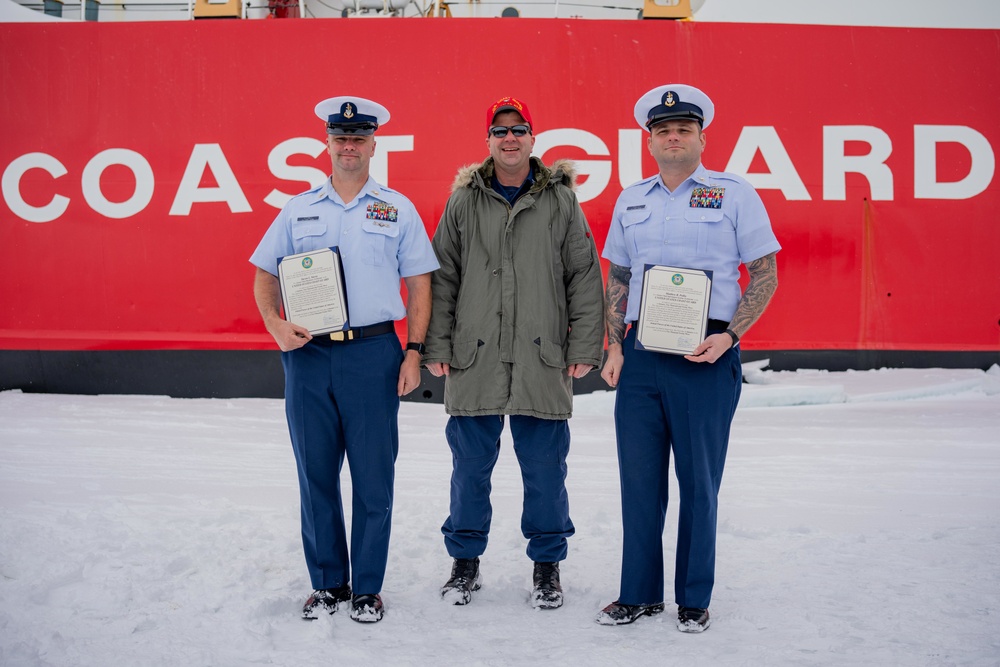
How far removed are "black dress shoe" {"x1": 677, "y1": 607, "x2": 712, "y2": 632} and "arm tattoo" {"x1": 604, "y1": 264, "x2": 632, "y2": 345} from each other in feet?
2.87

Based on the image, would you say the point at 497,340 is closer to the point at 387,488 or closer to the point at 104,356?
the point at 387,488

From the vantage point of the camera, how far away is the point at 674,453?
253 cm

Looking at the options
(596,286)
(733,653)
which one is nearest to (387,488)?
(596,286)

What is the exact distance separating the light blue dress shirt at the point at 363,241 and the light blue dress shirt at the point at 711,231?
74 centimetres

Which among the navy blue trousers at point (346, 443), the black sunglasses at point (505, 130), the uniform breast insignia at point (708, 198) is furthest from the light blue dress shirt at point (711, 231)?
the navy blue trousers at point (346, 443)

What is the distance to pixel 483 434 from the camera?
2764mm

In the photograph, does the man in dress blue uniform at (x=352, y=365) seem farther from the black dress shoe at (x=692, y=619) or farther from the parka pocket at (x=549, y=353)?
the black dress shoe at (x=692, y=619)

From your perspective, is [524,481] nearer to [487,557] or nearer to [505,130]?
[487,557]

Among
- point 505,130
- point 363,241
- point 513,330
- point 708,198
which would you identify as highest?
point 505,130

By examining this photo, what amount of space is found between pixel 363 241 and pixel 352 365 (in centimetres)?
40

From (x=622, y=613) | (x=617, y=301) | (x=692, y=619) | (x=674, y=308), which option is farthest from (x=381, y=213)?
(x=692, y=619)

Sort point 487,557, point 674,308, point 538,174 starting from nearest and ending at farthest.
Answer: point 674,308 < point 538,174 < point 487,557

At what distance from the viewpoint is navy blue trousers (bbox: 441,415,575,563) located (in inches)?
108

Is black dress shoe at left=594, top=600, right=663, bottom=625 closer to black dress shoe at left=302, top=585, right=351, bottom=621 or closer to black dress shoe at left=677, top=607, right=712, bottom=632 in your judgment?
black dress shoe at left=677, top=607, right=712, bottom=632
